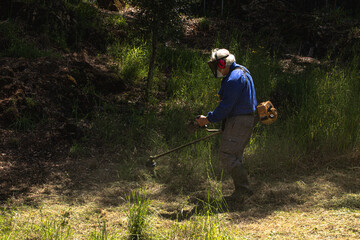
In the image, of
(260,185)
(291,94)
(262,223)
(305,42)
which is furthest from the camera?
(305,42)

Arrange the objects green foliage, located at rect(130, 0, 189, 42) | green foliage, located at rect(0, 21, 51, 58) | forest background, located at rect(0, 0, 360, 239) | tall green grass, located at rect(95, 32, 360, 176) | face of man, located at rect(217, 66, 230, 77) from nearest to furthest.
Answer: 1. forest background, located at rect(0, 0, 360, 239)
2. face of man, located at rect(217, 66, 230, 77)
3. tall green grass, located at rect(95, 32, 360, 176)
4. green foliage, located at rect(130, 0, 189, 42)
5. green foliage, located at rect(0, 21, 51, 58)

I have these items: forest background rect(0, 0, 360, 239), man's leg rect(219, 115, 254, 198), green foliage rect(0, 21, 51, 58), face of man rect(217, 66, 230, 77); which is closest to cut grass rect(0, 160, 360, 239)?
forest background rect(0, 0, 360, 239)

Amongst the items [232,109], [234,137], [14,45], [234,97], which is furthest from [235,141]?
[14,45]

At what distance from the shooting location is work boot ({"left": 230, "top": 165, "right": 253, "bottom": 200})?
4438 mm

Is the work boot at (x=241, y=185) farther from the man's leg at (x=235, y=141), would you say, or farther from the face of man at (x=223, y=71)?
the face of man at (x=223, y=71)

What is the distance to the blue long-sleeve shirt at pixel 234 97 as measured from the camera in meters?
4.17

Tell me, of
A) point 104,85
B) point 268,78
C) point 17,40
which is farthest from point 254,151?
point 17,40

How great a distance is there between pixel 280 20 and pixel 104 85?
239 inches

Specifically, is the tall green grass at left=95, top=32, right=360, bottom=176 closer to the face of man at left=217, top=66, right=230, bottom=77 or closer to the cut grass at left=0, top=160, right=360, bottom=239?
the cut grass at left=0, top=160, right=360, bottom=239

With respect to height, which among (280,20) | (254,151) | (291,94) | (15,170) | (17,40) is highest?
(280,20)

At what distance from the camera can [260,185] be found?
4.96 meters

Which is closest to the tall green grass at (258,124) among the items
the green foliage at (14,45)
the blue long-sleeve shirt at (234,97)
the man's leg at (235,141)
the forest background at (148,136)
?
the forest background at (148,136)

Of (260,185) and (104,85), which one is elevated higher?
(104,85)

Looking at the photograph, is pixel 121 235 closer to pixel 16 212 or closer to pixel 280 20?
pixel 16 212
